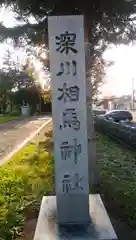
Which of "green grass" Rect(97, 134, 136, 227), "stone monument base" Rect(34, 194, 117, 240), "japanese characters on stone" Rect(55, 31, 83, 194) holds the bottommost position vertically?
"green grass" Rect(97, 134, 136, 227)

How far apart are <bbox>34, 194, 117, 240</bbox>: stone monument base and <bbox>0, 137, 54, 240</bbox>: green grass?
533 mm

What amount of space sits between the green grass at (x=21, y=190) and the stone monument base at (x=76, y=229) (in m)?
0.53

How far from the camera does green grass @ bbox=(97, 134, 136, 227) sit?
221 inches

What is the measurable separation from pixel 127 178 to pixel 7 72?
37950 millimetres

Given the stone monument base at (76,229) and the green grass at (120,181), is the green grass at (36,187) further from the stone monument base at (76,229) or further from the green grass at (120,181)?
the stone monument base at (76,229)

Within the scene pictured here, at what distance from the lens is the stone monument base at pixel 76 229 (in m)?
3.94

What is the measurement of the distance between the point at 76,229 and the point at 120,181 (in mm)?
3206

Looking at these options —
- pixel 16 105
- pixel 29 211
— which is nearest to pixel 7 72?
pixel 16 105

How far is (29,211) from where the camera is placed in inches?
222

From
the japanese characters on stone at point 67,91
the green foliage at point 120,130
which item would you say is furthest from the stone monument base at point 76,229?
the green foliage at point 120,130

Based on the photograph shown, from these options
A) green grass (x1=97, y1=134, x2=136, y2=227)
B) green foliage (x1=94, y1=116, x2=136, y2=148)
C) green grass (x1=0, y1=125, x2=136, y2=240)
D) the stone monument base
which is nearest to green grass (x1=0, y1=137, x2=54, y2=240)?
green grass (x1=0, y1=125, x2=136, y2=240)

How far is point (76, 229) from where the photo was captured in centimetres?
418

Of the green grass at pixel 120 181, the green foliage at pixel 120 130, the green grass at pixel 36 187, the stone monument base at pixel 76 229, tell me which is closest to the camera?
the stone monument base at pixel 76 229

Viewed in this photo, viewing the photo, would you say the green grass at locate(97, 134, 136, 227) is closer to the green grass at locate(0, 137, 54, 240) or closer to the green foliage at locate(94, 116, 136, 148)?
the green foliage at locate(94, 116, 136, 148)
